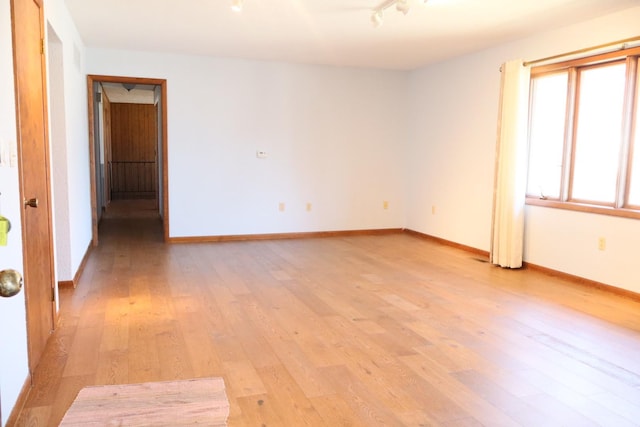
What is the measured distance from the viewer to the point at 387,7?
410cm

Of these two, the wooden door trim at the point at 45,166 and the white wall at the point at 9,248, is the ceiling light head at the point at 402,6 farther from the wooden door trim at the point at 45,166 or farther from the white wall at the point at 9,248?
the white wall at the point at 9,248

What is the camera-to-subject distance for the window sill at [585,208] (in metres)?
4.13

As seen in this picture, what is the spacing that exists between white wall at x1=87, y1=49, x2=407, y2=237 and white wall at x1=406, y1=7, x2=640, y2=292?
1.56 feet

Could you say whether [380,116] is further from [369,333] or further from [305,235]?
[369,333]

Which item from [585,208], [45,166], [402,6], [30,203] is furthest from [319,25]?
[30,203]

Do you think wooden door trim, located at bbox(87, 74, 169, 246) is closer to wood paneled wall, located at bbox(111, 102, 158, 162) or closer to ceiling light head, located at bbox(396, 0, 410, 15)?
ceiling light head, located at bbox(396, 0, 410, 15)

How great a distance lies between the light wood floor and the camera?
2.31m

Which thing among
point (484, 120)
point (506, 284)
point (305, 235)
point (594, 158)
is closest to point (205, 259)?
point (305, 235)

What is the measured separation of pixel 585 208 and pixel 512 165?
0.83 m

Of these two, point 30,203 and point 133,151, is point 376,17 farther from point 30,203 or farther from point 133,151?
point 133,151

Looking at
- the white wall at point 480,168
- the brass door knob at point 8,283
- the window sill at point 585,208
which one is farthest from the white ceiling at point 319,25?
the brass door knob at point 8,283

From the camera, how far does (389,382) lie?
100 inches

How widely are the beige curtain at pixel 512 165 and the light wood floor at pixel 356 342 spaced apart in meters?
0.27

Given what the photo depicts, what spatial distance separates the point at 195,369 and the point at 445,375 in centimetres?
131
